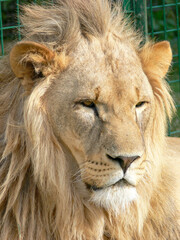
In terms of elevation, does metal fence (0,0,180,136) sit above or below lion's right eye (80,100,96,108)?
above

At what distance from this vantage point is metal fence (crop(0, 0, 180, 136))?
495 centimetres

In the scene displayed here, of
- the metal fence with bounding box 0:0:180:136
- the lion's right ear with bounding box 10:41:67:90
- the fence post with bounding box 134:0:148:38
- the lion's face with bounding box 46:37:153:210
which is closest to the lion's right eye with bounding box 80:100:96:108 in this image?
the lion's face with bounding box 46:37:153:210

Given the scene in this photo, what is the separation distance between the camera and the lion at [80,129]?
2848mm

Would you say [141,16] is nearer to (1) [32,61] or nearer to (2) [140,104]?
(2) [140,104]

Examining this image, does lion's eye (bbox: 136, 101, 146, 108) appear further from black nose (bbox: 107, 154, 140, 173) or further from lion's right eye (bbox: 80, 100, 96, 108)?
black nose (bbox: 107, 154, 140, 173)

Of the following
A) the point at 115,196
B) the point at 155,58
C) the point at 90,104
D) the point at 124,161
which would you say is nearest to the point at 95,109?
the point at 90,104

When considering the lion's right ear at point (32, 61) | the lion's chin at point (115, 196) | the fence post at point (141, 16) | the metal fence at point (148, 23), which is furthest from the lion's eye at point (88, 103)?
the fence post at point (141, 16)

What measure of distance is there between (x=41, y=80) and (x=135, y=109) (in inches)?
21.1

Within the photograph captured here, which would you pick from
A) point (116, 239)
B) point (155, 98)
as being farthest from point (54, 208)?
point (155, 98)

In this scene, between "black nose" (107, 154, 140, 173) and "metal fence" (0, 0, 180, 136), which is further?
"metal fence" (0, 0, 180, 136)

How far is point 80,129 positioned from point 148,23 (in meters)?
5.13

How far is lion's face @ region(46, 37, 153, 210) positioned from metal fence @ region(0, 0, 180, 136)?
66cm

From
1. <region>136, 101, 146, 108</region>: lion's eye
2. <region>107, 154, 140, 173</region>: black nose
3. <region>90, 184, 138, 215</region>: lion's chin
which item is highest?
<region>136, 101, 146, 108</region>: lion's eye

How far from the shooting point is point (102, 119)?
9.42ft
